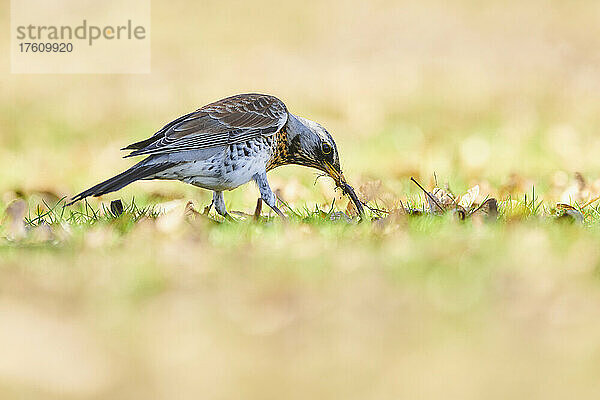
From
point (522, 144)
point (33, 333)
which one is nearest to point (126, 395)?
point (33, 333)

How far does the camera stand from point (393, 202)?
5.95 metres

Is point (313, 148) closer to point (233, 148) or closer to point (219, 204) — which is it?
point (233, 148)

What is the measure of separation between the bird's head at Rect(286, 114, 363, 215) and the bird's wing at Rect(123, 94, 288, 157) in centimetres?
14

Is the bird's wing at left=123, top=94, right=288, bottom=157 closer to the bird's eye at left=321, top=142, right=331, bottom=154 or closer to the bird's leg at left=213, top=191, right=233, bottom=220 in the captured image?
the bird's eye at left=321, top=142, right=331, bottom=154

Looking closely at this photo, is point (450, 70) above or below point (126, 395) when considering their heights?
below

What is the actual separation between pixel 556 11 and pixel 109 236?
10.5 m

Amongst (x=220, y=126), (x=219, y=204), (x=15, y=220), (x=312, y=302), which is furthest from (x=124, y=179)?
(x=312, y=302)

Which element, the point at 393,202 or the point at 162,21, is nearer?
the point at 393,202

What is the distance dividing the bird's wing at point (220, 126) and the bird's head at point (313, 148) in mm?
141

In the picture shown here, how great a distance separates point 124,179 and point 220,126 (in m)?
0.79

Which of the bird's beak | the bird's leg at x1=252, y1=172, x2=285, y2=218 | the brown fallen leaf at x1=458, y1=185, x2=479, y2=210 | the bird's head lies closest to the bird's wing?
the bird's head

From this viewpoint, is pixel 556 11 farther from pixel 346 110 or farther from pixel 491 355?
pixel 491 355

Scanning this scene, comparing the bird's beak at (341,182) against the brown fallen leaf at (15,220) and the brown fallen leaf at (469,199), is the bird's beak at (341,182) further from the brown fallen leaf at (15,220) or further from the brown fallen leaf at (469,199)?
the brown fallen leaf at (15,220)

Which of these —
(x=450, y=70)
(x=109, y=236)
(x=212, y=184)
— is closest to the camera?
(x=109, y=236)
